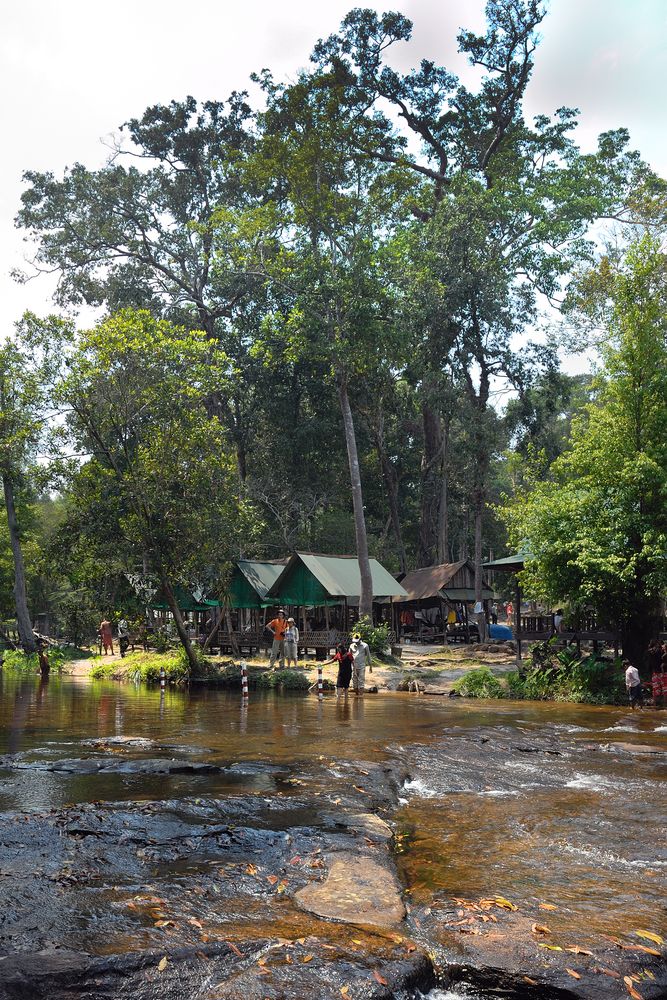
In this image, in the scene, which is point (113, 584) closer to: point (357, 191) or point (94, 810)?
point (357, 191)

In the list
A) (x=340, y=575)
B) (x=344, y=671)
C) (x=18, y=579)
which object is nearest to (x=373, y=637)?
(x=340, y=575)

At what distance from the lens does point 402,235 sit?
1481 inches

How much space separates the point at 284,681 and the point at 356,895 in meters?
20.2

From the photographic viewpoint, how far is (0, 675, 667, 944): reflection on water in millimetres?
6927

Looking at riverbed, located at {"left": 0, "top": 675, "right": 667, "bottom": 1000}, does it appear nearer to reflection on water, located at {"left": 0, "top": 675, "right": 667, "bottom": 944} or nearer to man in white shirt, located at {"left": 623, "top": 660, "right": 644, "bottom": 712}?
reflection on water, located at {"left": 0, "top": 675, "right": 667, "bottom": 944}

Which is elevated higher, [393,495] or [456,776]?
[393,495]

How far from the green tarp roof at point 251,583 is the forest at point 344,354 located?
240cm

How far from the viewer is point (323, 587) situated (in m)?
33.0

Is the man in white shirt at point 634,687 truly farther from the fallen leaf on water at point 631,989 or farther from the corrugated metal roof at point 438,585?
the corrugated metal roof at point 438,585

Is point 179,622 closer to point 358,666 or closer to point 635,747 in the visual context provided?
point 358,666

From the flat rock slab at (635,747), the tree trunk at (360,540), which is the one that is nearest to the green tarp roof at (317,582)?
the tree trunk at (360,540)

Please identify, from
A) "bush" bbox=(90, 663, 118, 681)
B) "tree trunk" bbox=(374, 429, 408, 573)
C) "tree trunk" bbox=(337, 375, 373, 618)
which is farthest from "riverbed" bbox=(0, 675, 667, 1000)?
"tree trunk" bbox=(374, 429, 408, 573)

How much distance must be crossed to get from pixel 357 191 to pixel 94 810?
30650mm

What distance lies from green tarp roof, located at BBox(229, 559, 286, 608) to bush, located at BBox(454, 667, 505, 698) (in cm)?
1349
